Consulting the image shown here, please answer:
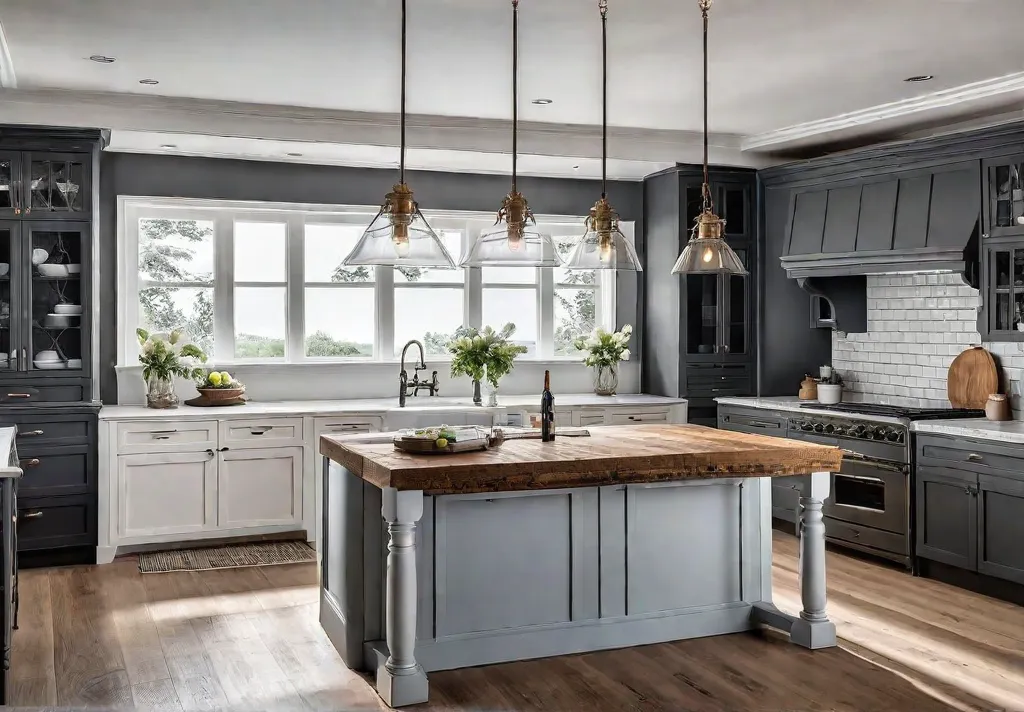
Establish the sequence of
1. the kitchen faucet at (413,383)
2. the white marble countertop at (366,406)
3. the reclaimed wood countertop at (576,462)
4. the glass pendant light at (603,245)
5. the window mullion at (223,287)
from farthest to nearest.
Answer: the window mullion at (223,287) < the kitchen faucet at (413,383) < the white marble countertop at (366,406) < the glass pendant light at (603,245) < the reclaimed wood countertop at (576,462)

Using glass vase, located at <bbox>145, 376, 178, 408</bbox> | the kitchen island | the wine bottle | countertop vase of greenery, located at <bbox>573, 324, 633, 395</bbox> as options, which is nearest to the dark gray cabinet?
countertop vase of greenery, located at <bbox>573, 324, 633, 395</bbox>

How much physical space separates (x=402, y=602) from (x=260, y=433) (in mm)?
2804

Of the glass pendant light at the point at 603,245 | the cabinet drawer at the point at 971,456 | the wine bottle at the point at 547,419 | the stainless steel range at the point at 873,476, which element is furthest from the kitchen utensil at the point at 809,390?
the glass pendant light at the point at 603,245

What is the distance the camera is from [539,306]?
7445 mm

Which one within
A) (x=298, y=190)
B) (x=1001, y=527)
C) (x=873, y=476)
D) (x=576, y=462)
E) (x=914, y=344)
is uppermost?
(x=298, y=190)

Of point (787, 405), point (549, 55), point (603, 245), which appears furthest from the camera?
point (787, 405)

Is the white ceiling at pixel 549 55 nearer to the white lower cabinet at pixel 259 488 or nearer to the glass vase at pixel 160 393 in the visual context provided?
the glass vase at pixel 160 393

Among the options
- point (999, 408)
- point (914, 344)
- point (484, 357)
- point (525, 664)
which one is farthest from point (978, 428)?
point (484, 357)

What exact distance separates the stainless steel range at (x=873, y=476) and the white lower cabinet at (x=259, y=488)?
131 inches

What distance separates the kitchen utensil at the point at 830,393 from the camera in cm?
652

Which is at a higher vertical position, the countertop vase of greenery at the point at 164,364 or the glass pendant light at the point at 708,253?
the glass pendant light at the point at 708,253

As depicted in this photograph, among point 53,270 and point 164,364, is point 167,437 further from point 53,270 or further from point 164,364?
point 53,270

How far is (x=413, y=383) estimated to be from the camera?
6.64 metres

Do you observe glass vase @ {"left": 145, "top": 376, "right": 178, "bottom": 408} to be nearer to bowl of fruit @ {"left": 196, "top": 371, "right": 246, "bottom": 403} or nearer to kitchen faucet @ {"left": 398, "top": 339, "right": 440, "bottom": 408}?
bowl of fruit @ {"left": 196, "top": 371, "right": 246, "bottom": 403}
